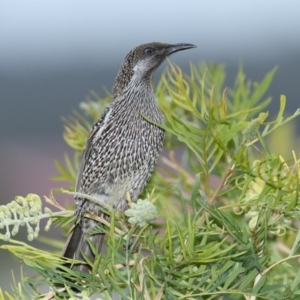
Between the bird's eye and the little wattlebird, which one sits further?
the bird's eye

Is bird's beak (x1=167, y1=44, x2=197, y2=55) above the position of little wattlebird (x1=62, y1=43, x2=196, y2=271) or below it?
above

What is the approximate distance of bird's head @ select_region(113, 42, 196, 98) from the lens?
1.12 m

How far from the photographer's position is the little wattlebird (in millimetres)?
1012

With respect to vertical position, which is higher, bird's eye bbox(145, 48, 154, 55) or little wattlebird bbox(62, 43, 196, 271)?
bird's eye bbox(145, 48, 154, 55)

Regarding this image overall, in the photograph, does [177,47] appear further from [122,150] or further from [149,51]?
[122,150]

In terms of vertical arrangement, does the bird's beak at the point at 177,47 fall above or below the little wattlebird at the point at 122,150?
above

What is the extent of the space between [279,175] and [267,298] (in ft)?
0.34

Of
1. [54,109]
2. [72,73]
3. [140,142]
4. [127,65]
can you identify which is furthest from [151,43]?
[72,73]

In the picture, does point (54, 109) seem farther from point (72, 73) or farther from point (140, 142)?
point (140, 142)

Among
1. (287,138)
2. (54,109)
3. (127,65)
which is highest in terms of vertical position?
(127,65)

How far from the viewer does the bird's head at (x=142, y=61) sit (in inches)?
43.9

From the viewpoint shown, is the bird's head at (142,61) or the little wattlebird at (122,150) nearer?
the little wattlebird at (122,150)

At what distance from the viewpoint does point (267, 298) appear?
1.86 ft

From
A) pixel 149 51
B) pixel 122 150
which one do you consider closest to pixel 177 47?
pixel 149 51
